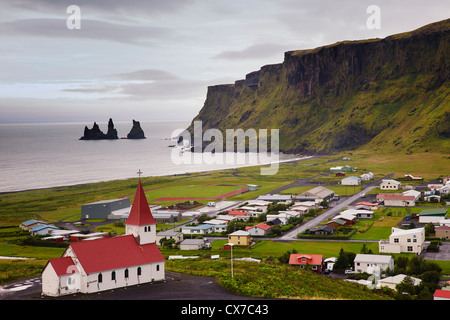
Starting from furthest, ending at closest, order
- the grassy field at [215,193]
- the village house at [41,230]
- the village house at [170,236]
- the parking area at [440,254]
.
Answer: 1. the village house at [41,230]
2. the village house at [170,236]
3. the grassy field at [215,193]
4. the parking area at [440,254]

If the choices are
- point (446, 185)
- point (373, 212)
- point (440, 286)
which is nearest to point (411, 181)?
point (446, 185)

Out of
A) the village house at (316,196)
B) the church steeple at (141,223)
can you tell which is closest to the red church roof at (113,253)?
the church steeple at (141,223)

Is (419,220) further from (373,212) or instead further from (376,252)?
(376,252)

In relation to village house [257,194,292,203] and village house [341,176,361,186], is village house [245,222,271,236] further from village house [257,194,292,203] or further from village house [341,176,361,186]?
village house [341,176,361,186]

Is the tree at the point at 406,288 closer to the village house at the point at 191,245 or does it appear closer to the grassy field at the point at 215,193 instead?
the grassy field at the point at 215,193

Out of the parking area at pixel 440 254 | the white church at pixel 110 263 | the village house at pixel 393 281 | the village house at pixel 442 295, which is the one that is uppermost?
the white church at pixel 110 263

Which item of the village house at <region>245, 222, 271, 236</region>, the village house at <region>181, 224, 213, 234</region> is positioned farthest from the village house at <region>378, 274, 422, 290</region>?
the village house at <region>181, 224, 213, 234</region>

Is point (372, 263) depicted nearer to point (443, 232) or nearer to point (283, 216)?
point (443, 232)
